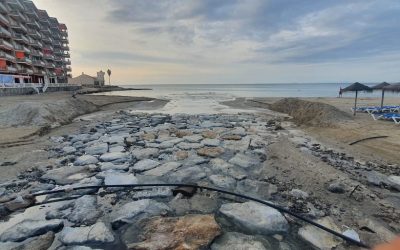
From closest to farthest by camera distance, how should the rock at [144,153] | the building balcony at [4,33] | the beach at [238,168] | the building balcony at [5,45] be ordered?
1. the beach at [238,168]
2. the rock at [144,153]
3. the building balcony at [5,45]
4. the building balcony at [4,33]

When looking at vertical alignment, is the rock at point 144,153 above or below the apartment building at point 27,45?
below

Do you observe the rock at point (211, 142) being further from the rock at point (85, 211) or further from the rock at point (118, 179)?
the rock at point (85, 211)

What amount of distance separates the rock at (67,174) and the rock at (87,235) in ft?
6.24

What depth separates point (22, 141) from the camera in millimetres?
8234

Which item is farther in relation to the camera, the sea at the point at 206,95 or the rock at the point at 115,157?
the sea at the point at 206,95

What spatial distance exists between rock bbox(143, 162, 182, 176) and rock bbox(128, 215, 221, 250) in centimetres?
189

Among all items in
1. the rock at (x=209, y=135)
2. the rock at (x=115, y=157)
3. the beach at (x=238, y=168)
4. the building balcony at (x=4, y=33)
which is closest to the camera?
the beach at (x=238, y=168)

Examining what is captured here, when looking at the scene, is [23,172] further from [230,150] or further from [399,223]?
[399,223]

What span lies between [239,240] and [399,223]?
2325 mm

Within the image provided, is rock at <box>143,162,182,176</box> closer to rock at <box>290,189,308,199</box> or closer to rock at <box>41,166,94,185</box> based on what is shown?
rock at <box>41,166,94,185</box>

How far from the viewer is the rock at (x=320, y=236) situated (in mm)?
3080

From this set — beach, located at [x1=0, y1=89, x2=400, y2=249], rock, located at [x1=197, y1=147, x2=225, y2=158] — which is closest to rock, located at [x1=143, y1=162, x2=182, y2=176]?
beach, located at [x1=0, y1=89, x2=400, y2=249]

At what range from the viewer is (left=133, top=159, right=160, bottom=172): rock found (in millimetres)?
5703

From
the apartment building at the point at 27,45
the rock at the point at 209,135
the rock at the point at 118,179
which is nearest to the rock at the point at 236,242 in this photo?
the rock at the point at 118,179
